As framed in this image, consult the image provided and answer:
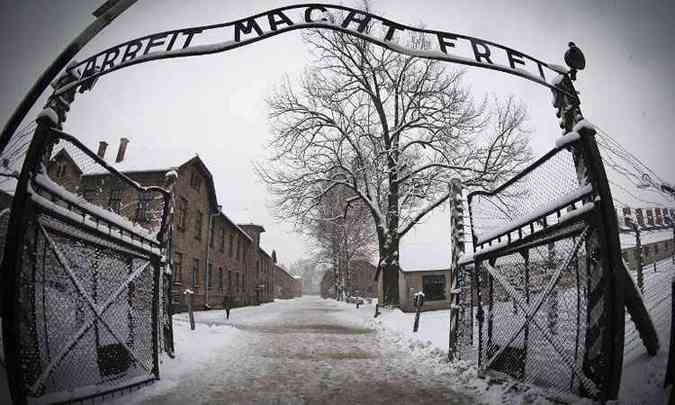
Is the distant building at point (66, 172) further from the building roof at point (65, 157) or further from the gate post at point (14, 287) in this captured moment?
the gate post at point (14, 287)

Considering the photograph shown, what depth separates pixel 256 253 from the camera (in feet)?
121

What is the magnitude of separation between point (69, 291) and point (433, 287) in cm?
2175

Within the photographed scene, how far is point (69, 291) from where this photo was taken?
3.11 metres

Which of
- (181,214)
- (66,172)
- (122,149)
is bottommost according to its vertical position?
(66,172)

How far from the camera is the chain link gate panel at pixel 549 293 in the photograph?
106 inches

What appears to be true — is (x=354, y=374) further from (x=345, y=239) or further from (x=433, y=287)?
(x=345, y=239)

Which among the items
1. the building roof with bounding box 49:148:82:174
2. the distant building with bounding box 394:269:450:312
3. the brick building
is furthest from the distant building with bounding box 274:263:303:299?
the building roof with bounding box 49:148:82:174

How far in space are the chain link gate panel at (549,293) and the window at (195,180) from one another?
58.9ft

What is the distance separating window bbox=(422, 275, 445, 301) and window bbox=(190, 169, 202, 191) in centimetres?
1597

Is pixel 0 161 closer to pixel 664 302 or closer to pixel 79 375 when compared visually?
pixel 79 375

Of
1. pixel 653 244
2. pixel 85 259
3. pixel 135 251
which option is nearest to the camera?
pixel 85 259

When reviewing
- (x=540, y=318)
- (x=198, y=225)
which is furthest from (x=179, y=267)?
(x=540, y=318)

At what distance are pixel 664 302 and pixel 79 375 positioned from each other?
6244 millimetres

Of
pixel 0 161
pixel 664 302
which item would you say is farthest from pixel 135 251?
pixel 664 302
